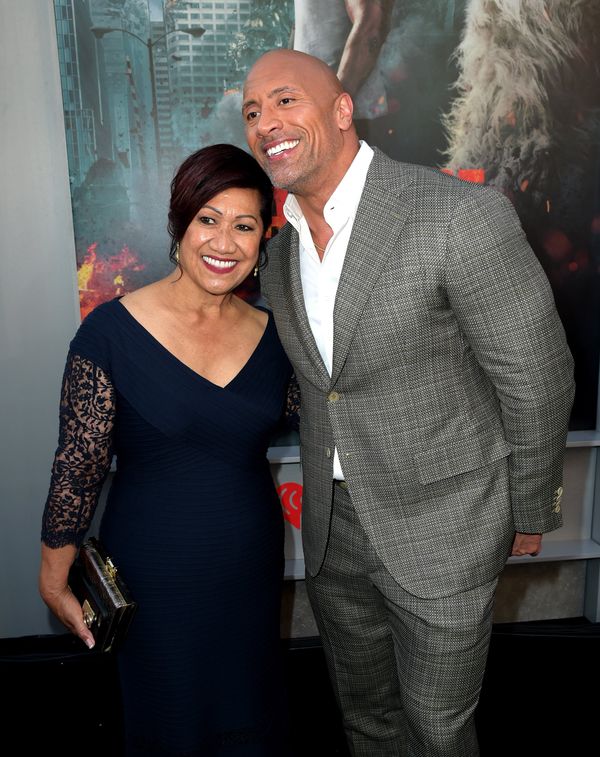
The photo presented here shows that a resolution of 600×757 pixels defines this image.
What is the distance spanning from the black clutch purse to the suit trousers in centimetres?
53

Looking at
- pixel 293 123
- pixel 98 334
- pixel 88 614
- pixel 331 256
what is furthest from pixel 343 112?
pixel 88 614

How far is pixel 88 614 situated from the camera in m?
1.68

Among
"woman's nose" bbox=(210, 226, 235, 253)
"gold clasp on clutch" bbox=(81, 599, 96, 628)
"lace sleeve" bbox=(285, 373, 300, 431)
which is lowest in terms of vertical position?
"gold clasp on clutch" bbox=(81, 599, 96, 628)

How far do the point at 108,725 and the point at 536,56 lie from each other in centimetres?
280

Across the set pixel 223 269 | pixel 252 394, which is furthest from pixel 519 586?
pixel 223 269

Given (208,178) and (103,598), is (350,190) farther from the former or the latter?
(103,598)

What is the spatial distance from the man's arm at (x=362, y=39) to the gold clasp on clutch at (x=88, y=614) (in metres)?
1.90

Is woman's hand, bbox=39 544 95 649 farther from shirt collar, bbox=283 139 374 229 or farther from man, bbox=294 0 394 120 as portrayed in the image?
man, bbox=294 0 394 120

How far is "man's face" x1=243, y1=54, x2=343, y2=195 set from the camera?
5.42 feet

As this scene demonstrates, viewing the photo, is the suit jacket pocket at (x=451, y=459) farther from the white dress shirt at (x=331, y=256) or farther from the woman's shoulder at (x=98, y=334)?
the woman's shoulder at (x=98, y=334)

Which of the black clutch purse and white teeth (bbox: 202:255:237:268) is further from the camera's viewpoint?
white teeth (bbox: 202:255:237:268)

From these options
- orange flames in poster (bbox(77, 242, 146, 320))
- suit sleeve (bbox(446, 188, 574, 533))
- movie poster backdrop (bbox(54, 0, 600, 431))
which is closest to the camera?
suit sleeve (bbox(446, 188, 574, 533))

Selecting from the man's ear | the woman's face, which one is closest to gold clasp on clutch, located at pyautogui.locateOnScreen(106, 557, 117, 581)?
the woman's face

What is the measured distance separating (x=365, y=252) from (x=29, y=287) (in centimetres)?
158
